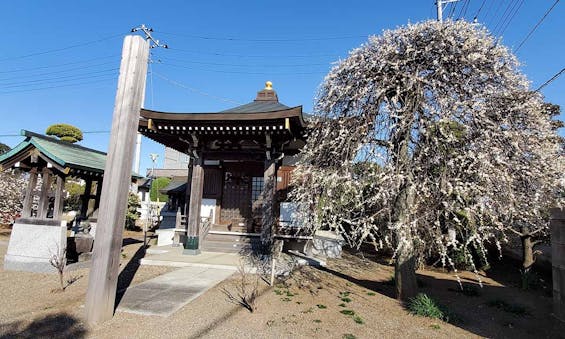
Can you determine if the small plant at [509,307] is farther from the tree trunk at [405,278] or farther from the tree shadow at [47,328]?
the tree shadow at [47,328]

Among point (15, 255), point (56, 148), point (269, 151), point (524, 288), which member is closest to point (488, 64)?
point (524, 288)

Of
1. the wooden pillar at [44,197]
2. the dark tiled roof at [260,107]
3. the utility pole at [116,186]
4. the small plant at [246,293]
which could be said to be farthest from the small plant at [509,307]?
the wooden pillar at [44,197]

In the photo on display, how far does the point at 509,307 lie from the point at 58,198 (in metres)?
10.2

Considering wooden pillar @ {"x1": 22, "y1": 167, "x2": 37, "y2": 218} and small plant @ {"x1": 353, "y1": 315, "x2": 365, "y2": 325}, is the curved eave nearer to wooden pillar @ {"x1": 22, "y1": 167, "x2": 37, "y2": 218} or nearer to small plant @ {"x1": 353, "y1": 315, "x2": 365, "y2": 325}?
wooden pillar @ {"x1": 22, "y1": 167, "x2": 37, "y2": 218}

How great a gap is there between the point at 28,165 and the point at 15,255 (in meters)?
2.28

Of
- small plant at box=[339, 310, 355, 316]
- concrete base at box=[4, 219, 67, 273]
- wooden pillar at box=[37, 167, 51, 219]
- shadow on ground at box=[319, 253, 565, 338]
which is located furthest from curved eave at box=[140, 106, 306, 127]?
small plant at box=[339, 310, 355, 316]

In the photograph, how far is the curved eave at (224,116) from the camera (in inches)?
337

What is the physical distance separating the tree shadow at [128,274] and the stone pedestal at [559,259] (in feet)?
21.1

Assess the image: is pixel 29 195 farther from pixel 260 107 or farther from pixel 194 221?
pixel 260 107

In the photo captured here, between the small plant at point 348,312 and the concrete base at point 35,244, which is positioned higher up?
the concrete base at point 35,244

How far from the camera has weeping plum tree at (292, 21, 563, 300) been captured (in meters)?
4.59

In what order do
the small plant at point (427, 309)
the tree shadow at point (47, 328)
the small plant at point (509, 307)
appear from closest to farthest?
the tree shadow at point (47, 328) → the small plant at point (427, 309) → the small plant at point (509, 307)

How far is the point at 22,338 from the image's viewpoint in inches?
150

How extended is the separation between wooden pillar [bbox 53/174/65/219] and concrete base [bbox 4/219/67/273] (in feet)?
0.60
